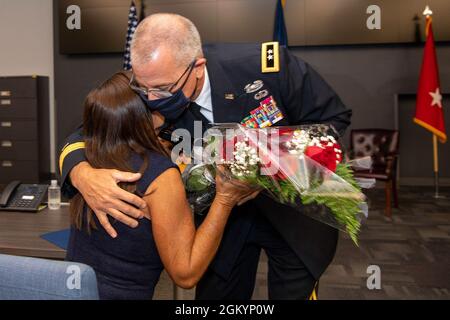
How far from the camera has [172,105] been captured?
1214 mm

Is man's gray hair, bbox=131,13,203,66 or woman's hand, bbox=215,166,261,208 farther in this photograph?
man's gray hair, bbox=131,13,203,66

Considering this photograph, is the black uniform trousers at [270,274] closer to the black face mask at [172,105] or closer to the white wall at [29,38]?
the black face mask at [172,105]

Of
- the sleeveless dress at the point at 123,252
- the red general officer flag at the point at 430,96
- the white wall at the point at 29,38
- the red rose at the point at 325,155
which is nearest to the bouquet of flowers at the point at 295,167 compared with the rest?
the red rose at the point at 325,155

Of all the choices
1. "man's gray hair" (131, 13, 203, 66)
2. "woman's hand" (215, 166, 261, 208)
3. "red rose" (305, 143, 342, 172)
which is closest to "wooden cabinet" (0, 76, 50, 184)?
"man's gray hair" (131, 13, 203, 66)

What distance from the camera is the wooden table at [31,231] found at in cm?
130

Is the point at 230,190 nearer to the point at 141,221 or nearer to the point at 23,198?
the point at 141,221

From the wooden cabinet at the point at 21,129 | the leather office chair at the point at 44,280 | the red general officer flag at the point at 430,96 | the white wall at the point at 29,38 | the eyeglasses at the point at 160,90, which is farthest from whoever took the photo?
the white wall at the point at 29,38

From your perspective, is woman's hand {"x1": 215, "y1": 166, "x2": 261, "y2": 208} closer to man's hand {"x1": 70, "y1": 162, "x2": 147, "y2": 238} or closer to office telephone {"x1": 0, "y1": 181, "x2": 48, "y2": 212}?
man's hand {"x1": 70, "y1": 162, "x2": 147, "y2": 238}

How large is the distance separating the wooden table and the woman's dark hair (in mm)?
330

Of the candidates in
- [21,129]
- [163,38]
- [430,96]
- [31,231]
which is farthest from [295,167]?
[21,129]

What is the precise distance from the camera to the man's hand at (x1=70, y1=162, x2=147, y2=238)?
3.16 feet

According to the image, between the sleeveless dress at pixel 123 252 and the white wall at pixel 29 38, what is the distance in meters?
6.08
